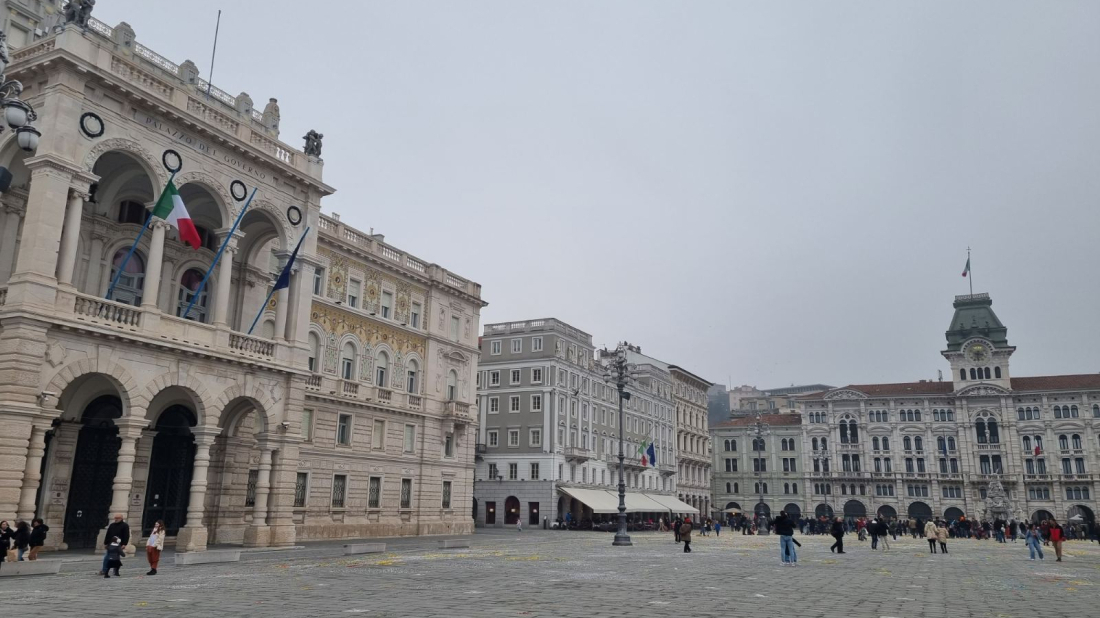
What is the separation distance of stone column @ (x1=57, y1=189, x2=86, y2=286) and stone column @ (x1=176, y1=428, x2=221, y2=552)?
689 cm

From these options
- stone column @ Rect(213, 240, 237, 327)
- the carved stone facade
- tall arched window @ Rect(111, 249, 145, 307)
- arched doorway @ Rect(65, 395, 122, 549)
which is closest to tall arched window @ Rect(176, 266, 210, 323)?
tall arched window @ Rect(111, 249, 145, 307)

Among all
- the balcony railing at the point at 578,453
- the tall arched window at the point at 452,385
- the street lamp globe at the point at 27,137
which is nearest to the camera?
the street lamp globe at the point at 27,137

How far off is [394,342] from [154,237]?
1909cm

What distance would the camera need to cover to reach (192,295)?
107 ft

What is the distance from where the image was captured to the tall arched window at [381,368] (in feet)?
144

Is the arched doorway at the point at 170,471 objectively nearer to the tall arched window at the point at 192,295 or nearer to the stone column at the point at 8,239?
the tall arched window at the point at 192,295

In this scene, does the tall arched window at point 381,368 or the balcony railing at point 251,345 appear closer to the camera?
the balcony railing at point 251,345

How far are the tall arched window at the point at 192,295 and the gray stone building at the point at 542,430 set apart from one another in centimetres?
3705

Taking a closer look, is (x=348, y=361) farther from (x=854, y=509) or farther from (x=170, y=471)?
(x=854, y=509)

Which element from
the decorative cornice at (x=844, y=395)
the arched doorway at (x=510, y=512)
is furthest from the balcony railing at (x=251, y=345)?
the decorative cornice at (x=844, y=395)

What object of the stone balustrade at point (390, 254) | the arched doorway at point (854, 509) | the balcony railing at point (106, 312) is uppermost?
the stone balustrade at point (390, 254)

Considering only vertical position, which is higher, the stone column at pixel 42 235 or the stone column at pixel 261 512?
the stone column at pixel 42 235

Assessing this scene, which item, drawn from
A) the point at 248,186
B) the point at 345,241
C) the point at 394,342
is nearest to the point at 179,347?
the point at 248,186

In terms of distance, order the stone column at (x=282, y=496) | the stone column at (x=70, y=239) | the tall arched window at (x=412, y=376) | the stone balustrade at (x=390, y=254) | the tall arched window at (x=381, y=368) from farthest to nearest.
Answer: the tall arched window at (x=412, y=376), the tall arched window at (x=381, y=368), the stone balustrade at (x=390, y=254), the stone column at (x=282, y=496), the stone column at (x=70, y=239)
